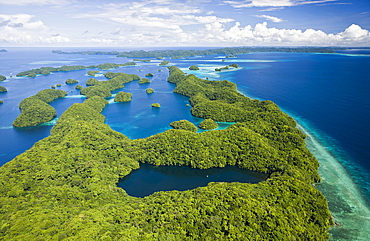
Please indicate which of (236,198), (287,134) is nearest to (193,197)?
(236,198)

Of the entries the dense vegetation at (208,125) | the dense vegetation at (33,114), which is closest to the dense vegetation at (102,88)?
the dense vegetation at (33,114)

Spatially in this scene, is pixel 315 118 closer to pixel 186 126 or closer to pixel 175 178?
pixel 186 126

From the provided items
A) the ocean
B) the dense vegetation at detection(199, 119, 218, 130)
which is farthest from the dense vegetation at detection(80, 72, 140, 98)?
the dense vegetation at detection(199, 119, 218, 130)

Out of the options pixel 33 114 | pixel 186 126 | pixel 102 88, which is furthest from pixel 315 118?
pixel 102 88

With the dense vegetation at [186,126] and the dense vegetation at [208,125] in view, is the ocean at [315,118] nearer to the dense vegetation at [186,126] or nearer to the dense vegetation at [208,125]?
the dense vegetation at [186,126]

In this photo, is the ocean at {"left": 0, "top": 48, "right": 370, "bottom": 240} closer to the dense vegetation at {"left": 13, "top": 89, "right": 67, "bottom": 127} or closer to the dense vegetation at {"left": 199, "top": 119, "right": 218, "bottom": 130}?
the dense vegetation at {"left": 13, "top": 89, "right": 67, "bottom": 127}

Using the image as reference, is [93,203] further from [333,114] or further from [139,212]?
[333,114]
